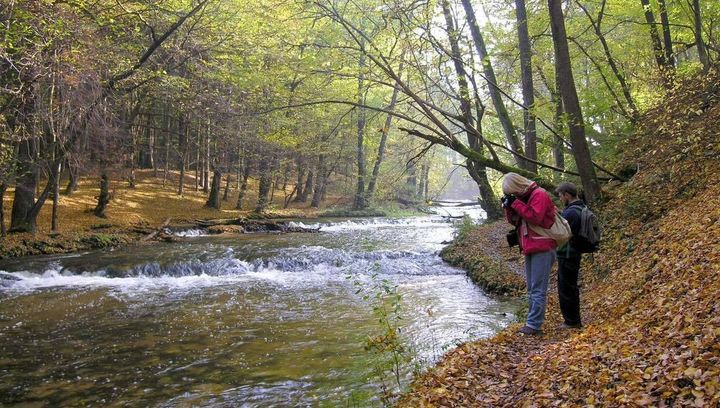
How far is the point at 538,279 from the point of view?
6.15 m

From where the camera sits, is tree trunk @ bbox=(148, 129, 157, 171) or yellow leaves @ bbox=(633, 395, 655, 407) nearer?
yellow leaves @ bbox=(633, 395, 655, 407)

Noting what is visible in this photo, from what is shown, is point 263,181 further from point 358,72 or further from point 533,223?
point 533,223

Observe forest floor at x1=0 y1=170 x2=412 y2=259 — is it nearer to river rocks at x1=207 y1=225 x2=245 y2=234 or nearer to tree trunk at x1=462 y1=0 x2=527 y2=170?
river rocks at x1=207 y1=225 x2=245 y2=234

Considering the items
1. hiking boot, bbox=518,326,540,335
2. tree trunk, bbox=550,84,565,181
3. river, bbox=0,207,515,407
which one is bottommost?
river, bbox=0,207,515,407

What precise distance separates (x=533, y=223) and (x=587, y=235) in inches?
28.4

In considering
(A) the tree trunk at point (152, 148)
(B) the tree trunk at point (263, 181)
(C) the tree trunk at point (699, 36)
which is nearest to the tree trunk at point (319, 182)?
(B) the tree trunk at point (263, 181)

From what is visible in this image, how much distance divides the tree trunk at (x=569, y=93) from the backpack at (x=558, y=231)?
4231mm

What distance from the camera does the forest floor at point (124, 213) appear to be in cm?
1731

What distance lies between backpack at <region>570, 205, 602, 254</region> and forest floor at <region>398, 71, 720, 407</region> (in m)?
0.83

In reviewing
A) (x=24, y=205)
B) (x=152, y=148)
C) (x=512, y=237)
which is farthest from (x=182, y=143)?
(x=512, y=237)

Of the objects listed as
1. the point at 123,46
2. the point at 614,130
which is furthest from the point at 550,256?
the point at 123,46

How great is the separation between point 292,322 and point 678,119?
872cm

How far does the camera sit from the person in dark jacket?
6258 mm

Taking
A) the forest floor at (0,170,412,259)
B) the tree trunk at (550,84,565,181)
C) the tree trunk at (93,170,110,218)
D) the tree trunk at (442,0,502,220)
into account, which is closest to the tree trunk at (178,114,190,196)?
the forest floor at (0,170,412,259)
